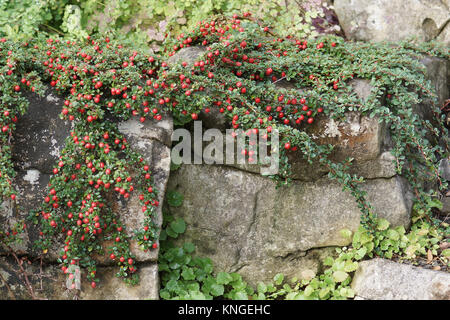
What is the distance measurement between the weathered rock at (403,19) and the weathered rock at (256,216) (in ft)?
6.29

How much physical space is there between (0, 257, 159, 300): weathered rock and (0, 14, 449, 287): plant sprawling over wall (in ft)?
0.30

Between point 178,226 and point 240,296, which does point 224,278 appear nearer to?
point 240,296

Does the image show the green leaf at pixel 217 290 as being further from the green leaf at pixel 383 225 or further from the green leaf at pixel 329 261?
the green leaf at pixel 383 225

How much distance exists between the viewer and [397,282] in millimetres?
3045

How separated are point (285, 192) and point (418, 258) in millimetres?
1075

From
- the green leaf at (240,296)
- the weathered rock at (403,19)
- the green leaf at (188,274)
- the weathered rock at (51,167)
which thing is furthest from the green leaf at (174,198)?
the weathered rock at (403,19)

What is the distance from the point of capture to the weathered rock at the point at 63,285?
280cm

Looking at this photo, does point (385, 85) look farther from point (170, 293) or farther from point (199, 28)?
point (170, 293)

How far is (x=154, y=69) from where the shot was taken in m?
3.15

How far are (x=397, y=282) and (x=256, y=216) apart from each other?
103 centimetres

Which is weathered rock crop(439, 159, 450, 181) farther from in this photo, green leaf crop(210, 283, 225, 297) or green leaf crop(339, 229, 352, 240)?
green leaf crop(210, 283, 225, 297)

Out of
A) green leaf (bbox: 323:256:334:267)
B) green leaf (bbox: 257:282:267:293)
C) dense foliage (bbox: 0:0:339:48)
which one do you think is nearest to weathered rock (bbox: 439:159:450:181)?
green leaf (bbox: 323:256:334:267)

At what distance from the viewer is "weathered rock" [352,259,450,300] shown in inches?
113

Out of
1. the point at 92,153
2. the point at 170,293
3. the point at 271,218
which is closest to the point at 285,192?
the point at 271,218
